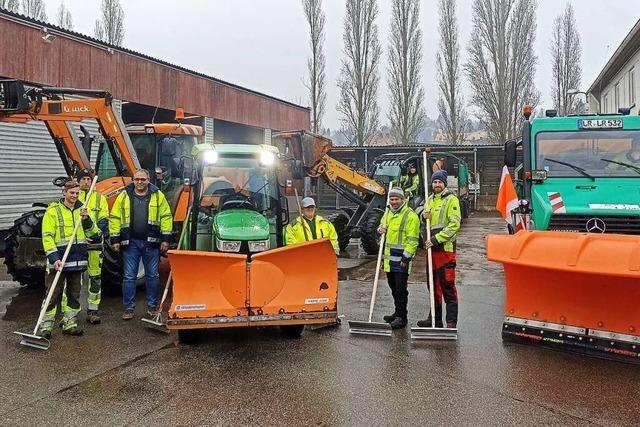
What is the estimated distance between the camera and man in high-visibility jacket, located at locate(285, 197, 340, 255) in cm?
681

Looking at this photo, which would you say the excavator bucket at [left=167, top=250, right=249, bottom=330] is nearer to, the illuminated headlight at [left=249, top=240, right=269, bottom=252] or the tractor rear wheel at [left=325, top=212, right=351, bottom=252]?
the illuminated headlight at [left=249, top=240, right=269, bottom=252]

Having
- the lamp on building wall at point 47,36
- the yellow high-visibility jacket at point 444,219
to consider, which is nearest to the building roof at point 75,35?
the lamp on building wall at point 47,36

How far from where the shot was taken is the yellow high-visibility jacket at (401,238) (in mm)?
6590

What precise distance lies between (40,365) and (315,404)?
9.23ft

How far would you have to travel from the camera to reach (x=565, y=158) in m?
7.38

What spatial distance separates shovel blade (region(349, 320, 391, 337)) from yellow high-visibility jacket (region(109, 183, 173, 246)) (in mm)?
2592

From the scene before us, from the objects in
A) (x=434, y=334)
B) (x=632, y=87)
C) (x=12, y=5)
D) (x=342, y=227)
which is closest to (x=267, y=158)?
(x=434, y=334)

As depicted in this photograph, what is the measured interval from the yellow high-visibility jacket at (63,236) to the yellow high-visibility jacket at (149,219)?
403mm

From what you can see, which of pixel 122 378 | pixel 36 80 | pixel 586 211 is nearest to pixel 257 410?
pixel 122 378

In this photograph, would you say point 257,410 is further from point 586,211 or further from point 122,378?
point 586,211

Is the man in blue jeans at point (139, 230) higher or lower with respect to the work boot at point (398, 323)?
higher

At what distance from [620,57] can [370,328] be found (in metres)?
19.3

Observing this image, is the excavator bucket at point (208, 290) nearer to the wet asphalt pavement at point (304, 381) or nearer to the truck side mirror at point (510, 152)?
the wet asphalt pavement at point (304, 381)

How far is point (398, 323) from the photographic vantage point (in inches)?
265
